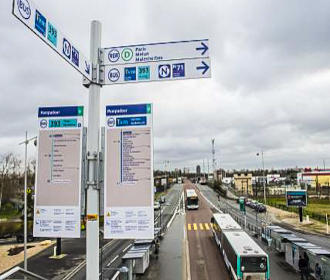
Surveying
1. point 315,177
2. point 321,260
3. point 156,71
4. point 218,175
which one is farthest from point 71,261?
point 218,175

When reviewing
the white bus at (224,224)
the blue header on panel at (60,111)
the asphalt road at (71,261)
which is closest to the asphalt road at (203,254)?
the white bus at (224,224)

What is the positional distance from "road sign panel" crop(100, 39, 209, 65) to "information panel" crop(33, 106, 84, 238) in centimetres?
109

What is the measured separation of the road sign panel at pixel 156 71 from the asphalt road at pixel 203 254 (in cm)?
1935

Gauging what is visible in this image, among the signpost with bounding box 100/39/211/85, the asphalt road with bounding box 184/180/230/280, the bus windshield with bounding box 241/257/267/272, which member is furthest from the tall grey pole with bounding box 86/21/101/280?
the asphalt road with bounding box 184/180/230/280

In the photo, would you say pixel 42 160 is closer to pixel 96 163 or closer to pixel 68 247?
pixel 96 163

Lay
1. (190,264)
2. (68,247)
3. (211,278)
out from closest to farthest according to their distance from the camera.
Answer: (211,278) → (190,264) → (68,247)

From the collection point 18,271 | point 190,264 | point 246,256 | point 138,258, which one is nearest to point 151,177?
point 18,271

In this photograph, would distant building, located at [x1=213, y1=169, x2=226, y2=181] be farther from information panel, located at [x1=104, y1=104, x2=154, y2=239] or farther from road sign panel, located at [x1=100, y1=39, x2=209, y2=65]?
road sign panel, located at [x1=100, y1=39, x2=209, y2=65]

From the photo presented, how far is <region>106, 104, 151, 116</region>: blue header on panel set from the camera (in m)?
5.63

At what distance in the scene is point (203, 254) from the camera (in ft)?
94.0

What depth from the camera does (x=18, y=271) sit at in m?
5.41

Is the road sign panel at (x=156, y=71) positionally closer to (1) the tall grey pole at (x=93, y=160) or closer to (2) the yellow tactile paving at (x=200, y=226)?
(1) the tall grey pole at (x=93, y=160)

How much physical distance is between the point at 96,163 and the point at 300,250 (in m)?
20.9

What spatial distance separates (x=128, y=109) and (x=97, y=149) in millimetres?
915
